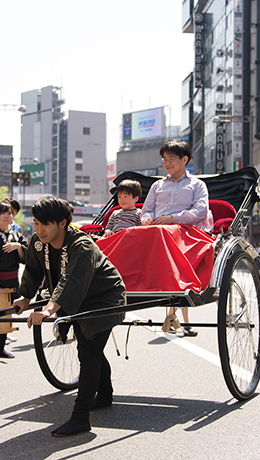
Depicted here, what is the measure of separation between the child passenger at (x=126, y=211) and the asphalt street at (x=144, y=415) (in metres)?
1.36

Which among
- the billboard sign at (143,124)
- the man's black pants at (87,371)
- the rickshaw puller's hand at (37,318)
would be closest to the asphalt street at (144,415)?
the man's black pants at (87,371)

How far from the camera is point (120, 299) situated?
3695 millimetres

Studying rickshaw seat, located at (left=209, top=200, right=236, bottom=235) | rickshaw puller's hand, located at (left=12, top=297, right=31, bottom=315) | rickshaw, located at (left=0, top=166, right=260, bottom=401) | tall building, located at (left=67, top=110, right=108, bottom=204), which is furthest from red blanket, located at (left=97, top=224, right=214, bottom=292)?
tall building, located at (left=67, top=110, right=108, bottom=204)

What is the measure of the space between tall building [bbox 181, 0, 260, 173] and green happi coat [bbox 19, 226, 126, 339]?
2654 centimetres

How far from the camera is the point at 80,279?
340 centimetres

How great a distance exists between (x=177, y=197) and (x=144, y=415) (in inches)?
77.9

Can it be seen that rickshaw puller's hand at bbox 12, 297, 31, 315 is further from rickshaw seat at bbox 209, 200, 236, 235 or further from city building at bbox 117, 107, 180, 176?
city building at bbox 117, 107, 180, 176

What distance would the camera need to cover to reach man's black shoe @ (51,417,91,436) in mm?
3486

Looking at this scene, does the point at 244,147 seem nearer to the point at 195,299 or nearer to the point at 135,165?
the point at 195,299

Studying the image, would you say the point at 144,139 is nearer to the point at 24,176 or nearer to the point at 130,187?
the point at 24,176

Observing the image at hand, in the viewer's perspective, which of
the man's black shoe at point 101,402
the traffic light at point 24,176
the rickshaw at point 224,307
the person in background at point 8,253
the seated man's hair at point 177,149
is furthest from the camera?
the traffic light at point 24,176

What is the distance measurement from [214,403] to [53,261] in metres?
1.63

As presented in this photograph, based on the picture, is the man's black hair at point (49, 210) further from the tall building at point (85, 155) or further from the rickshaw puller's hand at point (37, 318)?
the tall building at point (85, 155)

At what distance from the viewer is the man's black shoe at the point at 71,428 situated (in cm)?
349
